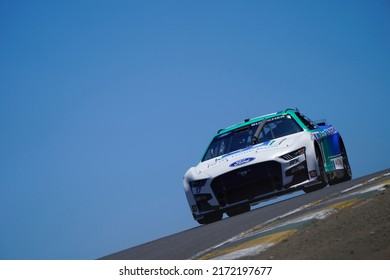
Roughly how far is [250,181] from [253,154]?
1.25ft

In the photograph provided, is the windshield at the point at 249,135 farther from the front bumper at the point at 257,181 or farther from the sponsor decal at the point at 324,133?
the front bumper at the point at 257,181

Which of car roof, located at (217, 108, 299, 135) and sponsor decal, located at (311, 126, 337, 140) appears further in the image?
car roof, located at (217, 108, 299, 135)

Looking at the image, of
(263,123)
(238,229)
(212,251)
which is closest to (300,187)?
(263,123)

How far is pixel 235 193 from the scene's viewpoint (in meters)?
10.1

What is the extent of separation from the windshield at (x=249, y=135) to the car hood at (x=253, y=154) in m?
0.31

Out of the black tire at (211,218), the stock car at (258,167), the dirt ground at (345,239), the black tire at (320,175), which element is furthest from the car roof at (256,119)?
the dirt ground at (345,239)

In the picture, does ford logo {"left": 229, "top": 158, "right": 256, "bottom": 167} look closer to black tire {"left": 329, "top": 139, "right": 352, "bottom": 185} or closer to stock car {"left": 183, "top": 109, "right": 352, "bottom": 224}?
stock car {"left": 183, "top": 109, "right": 352, "bottom": 224}

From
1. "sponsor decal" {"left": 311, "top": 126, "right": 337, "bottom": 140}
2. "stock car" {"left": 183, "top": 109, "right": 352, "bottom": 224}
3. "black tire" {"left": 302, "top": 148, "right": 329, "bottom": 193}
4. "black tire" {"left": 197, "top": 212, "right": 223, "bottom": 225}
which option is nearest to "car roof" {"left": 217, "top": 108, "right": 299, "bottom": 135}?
"stock car" {"left": 183, "top": 109, "right": 352, "bottom": 224}

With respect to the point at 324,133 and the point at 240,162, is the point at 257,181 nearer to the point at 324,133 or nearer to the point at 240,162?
the point at 240,162

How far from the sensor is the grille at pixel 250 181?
10.0m

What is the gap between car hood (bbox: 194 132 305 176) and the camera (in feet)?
32.9

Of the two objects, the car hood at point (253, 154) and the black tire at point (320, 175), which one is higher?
the car hood at point (253, 154)

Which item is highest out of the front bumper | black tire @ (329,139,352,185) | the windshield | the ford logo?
the windshield
